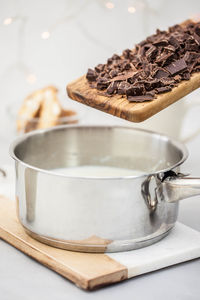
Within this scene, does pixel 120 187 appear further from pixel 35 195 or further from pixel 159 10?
pixel 159 10

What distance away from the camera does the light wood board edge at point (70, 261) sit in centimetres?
118

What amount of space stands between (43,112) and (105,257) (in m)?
0.86

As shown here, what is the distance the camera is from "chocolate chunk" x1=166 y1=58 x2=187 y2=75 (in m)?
1.37

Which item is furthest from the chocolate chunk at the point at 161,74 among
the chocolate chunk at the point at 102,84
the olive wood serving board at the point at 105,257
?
the olive wood serving board at the point at 105,257

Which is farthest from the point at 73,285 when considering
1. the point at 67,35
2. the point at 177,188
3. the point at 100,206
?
the point at 67,35

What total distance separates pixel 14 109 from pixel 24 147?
61 centimetres

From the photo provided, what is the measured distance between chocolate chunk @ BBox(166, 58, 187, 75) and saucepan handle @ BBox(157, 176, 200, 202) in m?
0.26

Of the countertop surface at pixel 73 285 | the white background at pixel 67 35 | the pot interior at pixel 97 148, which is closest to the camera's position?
the countertop surface at pixel 73 285

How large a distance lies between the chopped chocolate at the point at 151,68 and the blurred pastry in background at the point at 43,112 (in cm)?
51

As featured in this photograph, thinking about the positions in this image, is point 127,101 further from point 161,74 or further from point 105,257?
point 105,257

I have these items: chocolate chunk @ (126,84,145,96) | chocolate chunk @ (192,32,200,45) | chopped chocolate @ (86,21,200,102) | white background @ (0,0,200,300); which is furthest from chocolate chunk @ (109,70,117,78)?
white background @ (0,0,200,300)

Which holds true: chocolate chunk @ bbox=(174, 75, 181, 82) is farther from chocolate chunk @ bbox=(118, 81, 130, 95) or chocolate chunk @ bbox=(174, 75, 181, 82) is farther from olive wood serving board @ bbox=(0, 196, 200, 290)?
olive wood serving board @ bbox=(0, 196, 200, 290)

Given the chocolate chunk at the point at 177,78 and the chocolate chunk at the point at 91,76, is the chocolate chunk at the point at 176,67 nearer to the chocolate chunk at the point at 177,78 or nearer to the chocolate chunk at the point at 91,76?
the chocolate chunk at the point at 177,78

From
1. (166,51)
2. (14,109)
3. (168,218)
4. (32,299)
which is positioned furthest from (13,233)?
(14,109)
